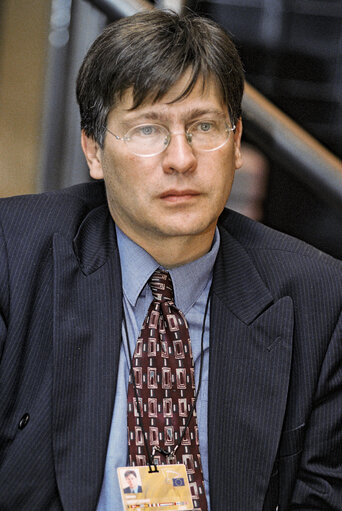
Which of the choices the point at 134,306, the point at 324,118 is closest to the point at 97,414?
the point at 134,306

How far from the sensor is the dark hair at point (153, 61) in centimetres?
173

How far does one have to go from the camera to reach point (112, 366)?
1.73 metres

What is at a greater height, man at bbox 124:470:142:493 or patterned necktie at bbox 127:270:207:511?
patterned necktie at bbox 127:270:207:511

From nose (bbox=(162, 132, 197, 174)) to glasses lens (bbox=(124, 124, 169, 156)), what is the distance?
20 mm

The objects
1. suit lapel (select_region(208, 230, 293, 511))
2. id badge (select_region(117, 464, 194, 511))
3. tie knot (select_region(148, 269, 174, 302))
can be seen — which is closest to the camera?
id badge (select_region(117, 464, 194, 511))

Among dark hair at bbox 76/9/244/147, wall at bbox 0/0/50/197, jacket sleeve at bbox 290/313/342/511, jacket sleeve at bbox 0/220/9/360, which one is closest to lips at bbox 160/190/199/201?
dark hair at bbox 76/9/244/147

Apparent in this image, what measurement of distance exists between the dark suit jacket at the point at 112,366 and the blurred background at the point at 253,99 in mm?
461

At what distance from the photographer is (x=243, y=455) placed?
5.79ft

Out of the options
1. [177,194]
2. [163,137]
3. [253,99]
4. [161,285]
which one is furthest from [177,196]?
[253,99]

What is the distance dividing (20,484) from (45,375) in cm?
24

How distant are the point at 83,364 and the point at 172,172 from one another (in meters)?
0.48

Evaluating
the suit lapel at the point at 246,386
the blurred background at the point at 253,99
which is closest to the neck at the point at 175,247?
the suit lapel at the point at 246,386

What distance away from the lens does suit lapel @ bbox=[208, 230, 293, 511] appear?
69.1 inches

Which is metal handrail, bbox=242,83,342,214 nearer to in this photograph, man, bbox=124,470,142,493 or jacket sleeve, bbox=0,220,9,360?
jacket sleeve, bbox=0,220,9,360
